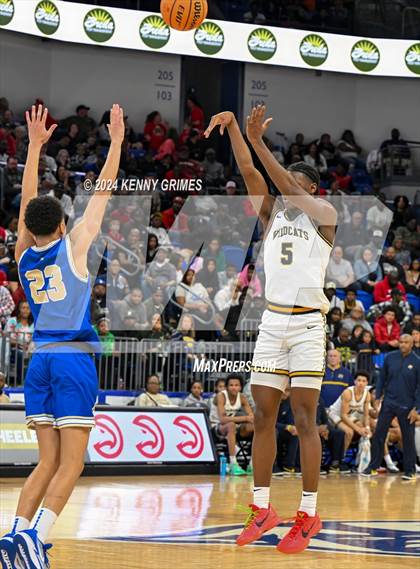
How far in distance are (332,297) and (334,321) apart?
75cm

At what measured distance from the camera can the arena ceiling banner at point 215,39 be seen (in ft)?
63.5

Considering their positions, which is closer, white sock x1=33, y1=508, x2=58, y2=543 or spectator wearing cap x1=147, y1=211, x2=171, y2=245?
white sock x1=33, y1=508, x2=58, y2=543

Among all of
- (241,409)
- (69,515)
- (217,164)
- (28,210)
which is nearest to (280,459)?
(241,409)

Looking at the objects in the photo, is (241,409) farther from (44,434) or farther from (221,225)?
(44,434)

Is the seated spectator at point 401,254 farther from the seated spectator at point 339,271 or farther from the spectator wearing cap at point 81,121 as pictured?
the spectator wearing cap at point 81,121

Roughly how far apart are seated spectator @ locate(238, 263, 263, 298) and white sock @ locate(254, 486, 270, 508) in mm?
8687

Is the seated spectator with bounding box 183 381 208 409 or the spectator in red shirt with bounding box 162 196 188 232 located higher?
Result: the spectator in red shirt with bounding box 162 196 188 232

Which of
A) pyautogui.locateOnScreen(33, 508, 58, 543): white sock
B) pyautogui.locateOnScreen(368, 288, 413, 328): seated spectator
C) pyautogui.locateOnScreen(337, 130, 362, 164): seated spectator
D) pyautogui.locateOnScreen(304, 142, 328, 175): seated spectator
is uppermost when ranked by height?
pyautogui.locateOnScreen(337, 130, 362, 164): seated spectator

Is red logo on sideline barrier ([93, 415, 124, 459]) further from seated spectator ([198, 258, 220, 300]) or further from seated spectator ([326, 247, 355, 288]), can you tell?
seated spectator ([326, 247, 355, 288])

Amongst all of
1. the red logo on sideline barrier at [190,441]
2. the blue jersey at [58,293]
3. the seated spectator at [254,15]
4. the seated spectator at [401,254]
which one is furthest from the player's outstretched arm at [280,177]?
the seated spectator at [254,15]

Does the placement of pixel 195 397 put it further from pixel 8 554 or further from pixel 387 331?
pixel 8 554

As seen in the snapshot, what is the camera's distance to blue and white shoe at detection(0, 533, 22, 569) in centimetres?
539

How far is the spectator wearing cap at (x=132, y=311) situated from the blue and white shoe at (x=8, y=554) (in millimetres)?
9415

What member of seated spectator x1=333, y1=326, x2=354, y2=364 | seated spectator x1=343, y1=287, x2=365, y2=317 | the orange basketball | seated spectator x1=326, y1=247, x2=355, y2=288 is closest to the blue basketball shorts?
the orange basketball
